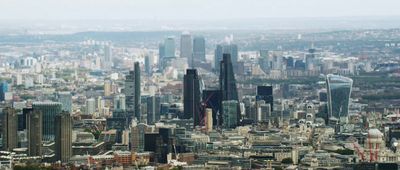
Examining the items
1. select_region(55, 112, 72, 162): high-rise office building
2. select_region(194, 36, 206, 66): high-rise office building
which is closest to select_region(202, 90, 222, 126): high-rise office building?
select_region(55, 112, 72, 162): high-rise office building

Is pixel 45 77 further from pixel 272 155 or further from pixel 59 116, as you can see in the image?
pixel 272 155

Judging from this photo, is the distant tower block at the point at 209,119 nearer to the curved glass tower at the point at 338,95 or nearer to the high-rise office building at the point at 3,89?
the curved glass tower at the point at 338,95

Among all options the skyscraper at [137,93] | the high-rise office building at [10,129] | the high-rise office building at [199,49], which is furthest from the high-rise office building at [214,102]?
the high-rise office building at [199,49]

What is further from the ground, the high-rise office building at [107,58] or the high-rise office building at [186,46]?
the high-rise office building at [186,46]

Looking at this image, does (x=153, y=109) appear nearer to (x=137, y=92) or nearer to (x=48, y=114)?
(x=137, y=92)

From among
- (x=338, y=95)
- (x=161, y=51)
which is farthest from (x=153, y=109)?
(x=161, y=51)

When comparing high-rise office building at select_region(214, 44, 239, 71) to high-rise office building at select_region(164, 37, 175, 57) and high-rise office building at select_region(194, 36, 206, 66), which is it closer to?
high-rise office building at select_region(194, 36, 206, 66)
